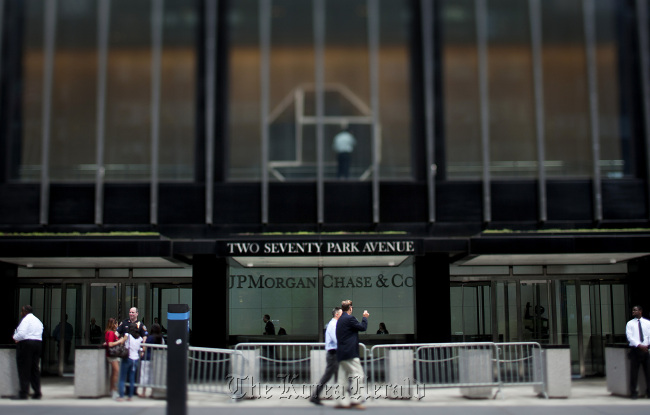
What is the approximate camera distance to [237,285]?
725 inches

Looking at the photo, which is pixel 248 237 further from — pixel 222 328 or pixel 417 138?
pixel 417 138

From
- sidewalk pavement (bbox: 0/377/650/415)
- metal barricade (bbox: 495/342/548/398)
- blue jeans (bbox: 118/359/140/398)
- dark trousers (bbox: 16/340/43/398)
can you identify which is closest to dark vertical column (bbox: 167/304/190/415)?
sidewalk pavement (bbox: 0/377/650/415)

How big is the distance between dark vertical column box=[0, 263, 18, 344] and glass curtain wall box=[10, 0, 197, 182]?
248cm

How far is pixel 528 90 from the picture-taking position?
59.8 feet

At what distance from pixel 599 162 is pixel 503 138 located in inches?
95.8

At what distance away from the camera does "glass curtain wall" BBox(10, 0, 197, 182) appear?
59.0ft

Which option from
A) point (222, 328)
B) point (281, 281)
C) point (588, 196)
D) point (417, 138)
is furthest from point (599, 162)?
point (222, 328)

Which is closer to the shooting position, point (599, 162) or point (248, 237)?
point (248, 237)

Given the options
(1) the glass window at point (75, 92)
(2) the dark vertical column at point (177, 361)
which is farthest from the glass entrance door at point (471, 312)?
(2) the dark vertical column at point (177, 361)

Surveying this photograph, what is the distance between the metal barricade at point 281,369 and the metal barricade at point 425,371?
40 centimetres

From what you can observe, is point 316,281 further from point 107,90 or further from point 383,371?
point 107,90

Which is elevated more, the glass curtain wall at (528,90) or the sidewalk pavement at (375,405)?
Answer: the glass curtain wall at (528,90)

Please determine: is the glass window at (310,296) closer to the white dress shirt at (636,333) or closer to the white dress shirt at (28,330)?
the white dress shirt at (28,330)

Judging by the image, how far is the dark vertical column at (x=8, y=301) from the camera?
1800cm
